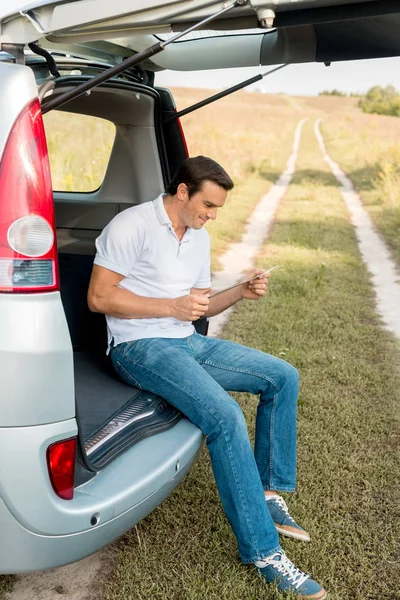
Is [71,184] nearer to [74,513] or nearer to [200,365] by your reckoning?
[200,365]

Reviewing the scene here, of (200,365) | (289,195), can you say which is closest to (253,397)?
(200,365)

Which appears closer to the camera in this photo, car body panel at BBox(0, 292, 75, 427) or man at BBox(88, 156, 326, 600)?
car body panel at BBox(0, 292, 75, 427)

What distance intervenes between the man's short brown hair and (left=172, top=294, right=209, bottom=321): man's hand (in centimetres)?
48

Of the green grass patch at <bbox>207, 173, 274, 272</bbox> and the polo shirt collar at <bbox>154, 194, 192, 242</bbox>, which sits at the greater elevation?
the polo shirt collar at <bbox>154, 194, 192, 242</bbox>

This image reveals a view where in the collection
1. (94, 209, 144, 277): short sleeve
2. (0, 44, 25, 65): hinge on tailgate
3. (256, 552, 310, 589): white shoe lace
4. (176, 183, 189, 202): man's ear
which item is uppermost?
(0, 44, 25, 65): hinge on tailgate

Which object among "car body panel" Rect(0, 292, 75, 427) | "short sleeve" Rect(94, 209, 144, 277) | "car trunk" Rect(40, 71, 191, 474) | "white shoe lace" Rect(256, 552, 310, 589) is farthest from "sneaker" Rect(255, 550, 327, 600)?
"short sleeve" Rect(94, 209, 144, 277)

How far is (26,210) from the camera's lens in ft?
6.75

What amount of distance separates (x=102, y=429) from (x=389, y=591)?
1261 mm

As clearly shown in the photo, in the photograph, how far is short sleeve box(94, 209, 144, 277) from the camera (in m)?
3.10

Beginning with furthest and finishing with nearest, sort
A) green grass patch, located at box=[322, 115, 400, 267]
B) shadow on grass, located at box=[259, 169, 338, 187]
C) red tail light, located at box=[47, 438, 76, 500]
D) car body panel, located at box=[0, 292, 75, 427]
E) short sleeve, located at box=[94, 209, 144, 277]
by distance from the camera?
1. shadow on grass, located at box=[259, 169, 338, 187]
2. green grass patch, located at box=[322, 115, 400, 267]
3. short sleeve, located at box=[94, 209, 144, 277]
4. red tail light, located at box=[47, 438, 76, 500]
5. car body panel, located at box=[0, 292, 75, 427]

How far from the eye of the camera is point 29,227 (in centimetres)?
207

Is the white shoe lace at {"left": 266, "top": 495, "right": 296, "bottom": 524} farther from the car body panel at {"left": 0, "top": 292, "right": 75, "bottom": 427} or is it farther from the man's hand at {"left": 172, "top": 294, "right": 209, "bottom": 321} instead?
the car body panel at {"left": 0, "top": 292, "right": 75, "bottom": 427}

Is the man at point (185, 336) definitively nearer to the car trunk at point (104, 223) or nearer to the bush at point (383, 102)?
the car trunk at point (104, 223)

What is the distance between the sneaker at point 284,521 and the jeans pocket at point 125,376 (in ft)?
2.46
